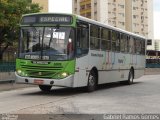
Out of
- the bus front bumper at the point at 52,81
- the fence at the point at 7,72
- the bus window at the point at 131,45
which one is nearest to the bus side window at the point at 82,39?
the bus front bumper at the point at 52,81

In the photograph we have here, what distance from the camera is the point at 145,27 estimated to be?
458 ft

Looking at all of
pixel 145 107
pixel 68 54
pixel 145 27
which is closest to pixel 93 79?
pixel 68 54

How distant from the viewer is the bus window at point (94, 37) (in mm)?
20078

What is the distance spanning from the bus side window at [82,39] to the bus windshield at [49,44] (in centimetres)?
54

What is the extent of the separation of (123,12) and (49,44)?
119613 mm

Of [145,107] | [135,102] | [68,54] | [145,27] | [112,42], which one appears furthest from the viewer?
[145,27]

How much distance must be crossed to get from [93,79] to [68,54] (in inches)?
113

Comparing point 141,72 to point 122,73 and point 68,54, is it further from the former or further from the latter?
point 68,54

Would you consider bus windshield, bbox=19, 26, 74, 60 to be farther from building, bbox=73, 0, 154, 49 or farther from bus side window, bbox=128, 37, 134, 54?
building, bbox=73, 0, 154, 49

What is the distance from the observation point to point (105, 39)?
2191 centimetres

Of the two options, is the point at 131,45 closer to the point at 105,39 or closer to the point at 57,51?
the point at 105,39

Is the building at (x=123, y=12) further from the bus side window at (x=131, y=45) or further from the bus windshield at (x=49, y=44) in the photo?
the bus windshield at (x=49, y=44)

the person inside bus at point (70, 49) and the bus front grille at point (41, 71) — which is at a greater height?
the person inside bus at point (70, 49)

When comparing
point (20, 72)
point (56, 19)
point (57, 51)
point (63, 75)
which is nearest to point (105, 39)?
point (56, 19)
